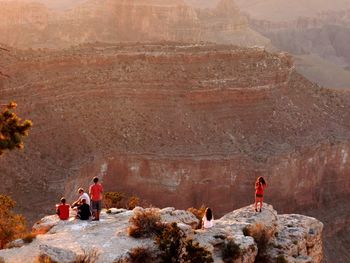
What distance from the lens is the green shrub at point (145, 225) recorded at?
15711mm

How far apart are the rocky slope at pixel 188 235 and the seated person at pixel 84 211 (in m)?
0.35

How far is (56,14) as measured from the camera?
6238 cm

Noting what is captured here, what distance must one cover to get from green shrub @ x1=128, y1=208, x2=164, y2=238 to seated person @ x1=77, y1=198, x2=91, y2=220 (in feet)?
6.94

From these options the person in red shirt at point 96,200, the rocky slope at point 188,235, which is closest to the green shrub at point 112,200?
the rocky slope at point 188,235

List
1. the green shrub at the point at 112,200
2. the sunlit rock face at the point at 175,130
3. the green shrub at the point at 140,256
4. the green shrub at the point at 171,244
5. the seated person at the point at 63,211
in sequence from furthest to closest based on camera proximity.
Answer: the sunlit rock face at the point at 175,130 → the green shrub at the point at 112,200 → the seated person at the point at 63,211 → the green shrub at the point at 140,256 → the green shrub at the point at 171,244

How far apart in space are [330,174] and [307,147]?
2.89 meters

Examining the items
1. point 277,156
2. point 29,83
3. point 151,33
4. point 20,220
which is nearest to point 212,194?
point 277,156

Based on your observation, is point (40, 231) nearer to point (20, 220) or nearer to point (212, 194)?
point (20, 220)

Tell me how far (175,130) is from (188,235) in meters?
16.3

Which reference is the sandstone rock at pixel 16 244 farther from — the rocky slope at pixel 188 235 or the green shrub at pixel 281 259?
the green shrub at pixel 281 259

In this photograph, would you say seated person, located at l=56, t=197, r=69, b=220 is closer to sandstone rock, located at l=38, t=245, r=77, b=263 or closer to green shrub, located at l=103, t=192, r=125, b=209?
sandstone rock, located at l=38, t=245, r=77, b=263

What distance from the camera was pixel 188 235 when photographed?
15.4 meters

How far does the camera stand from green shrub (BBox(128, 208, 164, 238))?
15.7 meters

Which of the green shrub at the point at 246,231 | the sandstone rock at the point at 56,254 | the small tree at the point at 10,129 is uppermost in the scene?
the small tree at the point at 10,129
